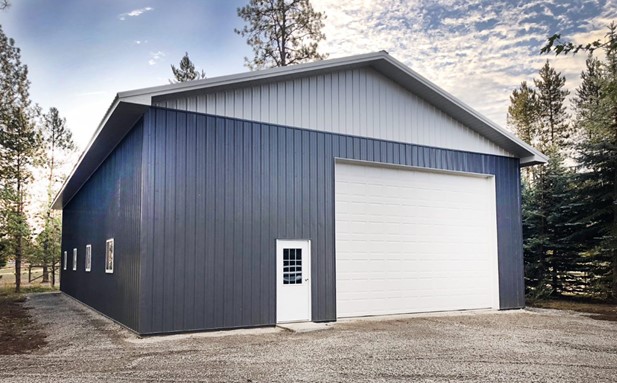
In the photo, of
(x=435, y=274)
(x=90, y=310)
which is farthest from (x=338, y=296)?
(x=90, y=310)

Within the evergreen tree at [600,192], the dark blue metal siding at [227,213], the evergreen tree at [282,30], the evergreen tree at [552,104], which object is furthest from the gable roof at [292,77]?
the evergreen tree at [552,104]

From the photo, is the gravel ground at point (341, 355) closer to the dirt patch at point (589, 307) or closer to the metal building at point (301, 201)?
the metal building at point (301, 201)

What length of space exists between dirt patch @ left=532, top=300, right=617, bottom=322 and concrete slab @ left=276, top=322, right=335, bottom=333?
6.00 metres

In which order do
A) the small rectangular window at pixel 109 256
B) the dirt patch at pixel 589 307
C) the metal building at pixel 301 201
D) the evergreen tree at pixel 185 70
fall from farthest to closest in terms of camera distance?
the evergreen tree at pixel 185 70, the dirt patch at pixel 589 307, the small rectangular window at pixel 109 256, the metal building at pixel 301 201

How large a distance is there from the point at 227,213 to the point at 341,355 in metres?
3.23

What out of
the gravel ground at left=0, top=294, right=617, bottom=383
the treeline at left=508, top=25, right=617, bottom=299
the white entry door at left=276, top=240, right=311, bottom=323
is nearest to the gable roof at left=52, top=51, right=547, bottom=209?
the treeline at left=508, top=25, right=617, bottom=299

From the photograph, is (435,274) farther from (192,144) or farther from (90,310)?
(90,310)

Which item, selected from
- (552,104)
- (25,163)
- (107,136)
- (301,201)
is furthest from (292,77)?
(552,104)

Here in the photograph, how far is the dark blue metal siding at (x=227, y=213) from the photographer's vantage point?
770cm

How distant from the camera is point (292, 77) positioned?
920cm

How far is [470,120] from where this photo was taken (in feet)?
36.7

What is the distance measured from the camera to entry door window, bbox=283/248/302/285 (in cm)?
888

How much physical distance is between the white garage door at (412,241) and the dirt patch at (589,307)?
2167 millimetres

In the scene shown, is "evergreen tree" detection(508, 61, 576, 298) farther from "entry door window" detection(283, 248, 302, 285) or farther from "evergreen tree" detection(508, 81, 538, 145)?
"entry door window" detection(283, 248, 302, 285)
